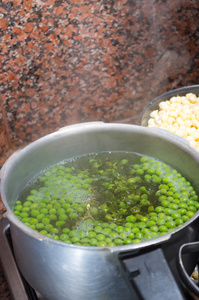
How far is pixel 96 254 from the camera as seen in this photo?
80cm

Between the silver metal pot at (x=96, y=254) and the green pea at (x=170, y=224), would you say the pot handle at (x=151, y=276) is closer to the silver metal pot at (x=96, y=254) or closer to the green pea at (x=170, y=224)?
the silver metal pot at (x=96, y=254)

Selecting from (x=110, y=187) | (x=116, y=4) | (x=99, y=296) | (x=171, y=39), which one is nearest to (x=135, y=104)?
(x=171, y=39)

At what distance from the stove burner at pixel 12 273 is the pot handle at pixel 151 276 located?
17.7 inches

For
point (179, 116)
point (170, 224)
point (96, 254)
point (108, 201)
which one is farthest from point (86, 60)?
point (96, 254)

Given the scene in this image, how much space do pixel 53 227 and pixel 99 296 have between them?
0.85 ft

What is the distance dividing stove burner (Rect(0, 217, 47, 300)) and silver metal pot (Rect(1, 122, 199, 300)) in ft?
0.50

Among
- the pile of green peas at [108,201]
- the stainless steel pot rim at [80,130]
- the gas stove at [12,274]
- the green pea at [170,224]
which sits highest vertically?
the stainless steel pot rim at [80,130]

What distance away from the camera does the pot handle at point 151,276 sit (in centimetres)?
75

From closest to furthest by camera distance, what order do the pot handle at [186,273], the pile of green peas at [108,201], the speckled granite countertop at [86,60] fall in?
1. the pot handle at [186,273]
2. the pile of green peas at [108,201]
3. the speckled granite countertop at [86,60]

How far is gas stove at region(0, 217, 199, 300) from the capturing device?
111 cm

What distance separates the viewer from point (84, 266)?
836 mm

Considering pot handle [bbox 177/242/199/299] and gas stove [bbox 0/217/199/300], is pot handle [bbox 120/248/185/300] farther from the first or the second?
gas stove [bbox 0/217/199/300]

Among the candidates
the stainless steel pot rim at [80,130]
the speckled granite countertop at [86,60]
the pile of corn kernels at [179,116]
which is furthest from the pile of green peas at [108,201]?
the speckled granite countertop at [86,60]

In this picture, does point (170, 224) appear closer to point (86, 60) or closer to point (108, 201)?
point (108, 201)
